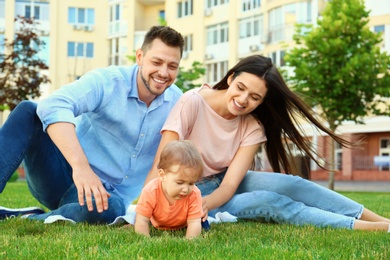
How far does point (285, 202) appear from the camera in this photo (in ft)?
20.4

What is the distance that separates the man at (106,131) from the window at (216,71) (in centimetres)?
4120

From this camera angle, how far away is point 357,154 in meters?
41.5

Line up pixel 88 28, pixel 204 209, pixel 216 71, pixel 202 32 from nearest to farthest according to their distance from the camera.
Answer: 1. pixel 204 209
2. pixel 216 71
3. pixel 202 32
4. pixel 88 28

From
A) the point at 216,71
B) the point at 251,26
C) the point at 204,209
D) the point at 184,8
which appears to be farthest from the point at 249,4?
the point at 204,209

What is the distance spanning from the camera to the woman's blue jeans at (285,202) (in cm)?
613

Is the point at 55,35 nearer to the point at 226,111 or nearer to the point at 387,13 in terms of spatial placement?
the point at 387,13

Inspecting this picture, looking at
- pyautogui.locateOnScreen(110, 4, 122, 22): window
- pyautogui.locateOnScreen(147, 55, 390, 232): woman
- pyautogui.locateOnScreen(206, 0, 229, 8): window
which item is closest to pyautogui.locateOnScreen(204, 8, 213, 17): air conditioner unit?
pyautogui.locateOnScreen(206, 0, 229, 8): window

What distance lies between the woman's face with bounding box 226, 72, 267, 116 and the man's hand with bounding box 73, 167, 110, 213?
1.40 metres

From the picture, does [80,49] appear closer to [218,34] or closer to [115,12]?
[115,12]

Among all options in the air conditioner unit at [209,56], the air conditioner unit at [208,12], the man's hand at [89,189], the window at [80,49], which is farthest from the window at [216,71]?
the man's hand at [89,189]

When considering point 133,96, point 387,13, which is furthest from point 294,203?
point 387,13

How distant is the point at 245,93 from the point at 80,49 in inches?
2000

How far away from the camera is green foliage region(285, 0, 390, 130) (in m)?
26.7

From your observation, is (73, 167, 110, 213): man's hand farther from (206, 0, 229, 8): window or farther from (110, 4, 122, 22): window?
(110, 4, 122, 22): window
